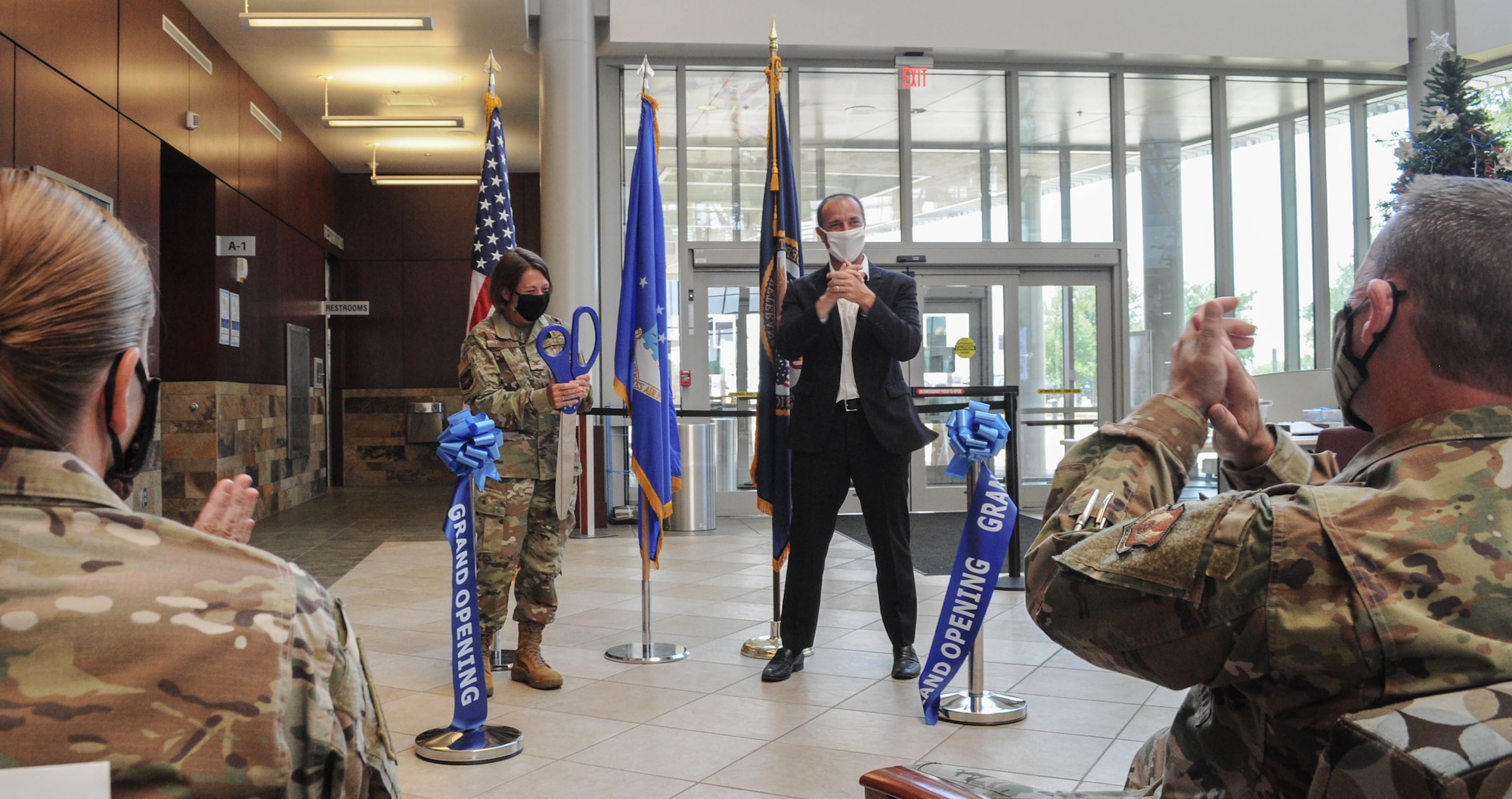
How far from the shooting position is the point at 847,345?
12.5 ft

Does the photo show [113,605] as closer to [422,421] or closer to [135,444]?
[135,444]

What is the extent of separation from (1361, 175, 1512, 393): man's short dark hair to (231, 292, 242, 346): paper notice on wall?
9536mm

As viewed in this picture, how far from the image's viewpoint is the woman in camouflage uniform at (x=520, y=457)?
3.64 meters

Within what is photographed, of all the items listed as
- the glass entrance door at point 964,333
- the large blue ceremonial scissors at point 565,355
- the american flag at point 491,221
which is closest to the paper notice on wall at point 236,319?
the american flag at point 491,221

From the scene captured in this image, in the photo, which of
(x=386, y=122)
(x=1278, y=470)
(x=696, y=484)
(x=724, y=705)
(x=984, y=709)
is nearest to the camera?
(x=1278, y=470)

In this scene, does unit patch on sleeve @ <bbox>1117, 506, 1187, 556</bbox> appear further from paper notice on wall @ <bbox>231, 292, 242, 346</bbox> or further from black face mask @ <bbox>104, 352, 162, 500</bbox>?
paper notice on wall @ <bbox>231, 292, 242, 346</bbox>

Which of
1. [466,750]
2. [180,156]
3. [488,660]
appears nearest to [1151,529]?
[466,750]

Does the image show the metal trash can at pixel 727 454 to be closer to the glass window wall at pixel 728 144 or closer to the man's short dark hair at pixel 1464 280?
the glass window wall at pixel 728 144

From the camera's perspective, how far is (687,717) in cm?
344

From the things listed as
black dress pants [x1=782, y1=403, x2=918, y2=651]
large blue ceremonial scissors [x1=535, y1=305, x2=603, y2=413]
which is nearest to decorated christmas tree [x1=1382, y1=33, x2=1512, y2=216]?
black dress pants [x1=782, y1=403, x2=918, y2=651]

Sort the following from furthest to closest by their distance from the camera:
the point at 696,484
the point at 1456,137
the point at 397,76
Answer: the point at 397,76
the point at 696,484
the point at 1456,137

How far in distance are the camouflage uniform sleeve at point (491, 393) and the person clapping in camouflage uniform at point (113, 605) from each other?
2.77 metres

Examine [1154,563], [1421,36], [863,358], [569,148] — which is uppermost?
[1421,36]

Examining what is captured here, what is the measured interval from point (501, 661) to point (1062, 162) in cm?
739
